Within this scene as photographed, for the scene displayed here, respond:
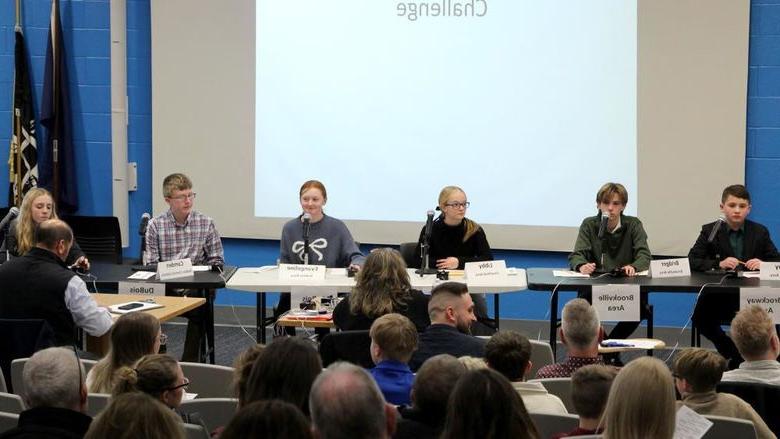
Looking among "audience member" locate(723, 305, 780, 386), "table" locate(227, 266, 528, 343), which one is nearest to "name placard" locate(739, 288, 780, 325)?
"table" locate(227, 266, 528, 343)

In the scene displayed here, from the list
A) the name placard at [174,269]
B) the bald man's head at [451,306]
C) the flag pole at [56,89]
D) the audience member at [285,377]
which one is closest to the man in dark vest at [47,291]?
the name placard at [174,269]

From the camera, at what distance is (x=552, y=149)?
7.23 meters

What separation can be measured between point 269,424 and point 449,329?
2.29 meters

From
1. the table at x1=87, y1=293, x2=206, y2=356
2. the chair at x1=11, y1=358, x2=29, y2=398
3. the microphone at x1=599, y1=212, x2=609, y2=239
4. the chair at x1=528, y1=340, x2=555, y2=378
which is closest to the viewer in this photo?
the chair at x1=11, y1=358, x2=29, y2=398

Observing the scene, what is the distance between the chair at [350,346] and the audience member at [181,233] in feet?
7.09

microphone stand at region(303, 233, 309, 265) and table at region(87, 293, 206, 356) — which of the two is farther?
microphone stand at region(303, 233, 309, 265)

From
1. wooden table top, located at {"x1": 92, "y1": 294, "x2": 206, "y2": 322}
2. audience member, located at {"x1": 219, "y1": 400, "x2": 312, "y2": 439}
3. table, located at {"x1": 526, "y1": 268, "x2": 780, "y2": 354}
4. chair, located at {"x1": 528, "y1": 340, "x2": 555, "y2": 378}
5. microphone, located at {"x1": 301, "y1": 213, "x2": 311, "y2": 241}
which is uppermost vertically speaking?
microphone, located at {"x1": 301, "y1": 213, "x2": 311, "y2": 241}

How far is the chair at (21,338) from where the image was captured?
4258 mm

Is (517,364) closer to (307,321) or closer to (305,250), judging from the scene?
(307,321)

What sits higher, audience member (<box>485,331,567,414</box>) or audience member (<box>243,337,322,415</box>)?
audience member (<box>243,337,322,415</box>)

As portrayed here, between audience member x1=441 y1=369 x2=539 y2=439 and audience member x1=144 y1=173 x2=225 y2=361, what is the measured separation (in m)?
4.13

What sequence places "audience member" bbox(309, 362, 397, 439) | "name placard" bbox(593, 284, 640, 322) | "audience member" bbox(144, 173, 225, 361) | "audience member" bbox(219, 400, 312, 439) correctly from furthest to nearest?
"audience member" bbox(144, 173, 225, 361)
"name placard" bbox(593, 284, 640, 322)
"audience member" bbox(309, 362, 397, 439)
"audience member" bbox(219, 400, 312, 439)

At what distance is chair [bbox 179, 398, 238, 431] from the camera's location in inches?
122

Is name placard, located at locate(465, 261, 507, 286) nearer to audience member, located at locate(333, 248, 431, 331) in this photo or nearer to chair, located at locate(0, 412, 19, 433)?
audience member, located at locate(333, 248, 431, 331)
